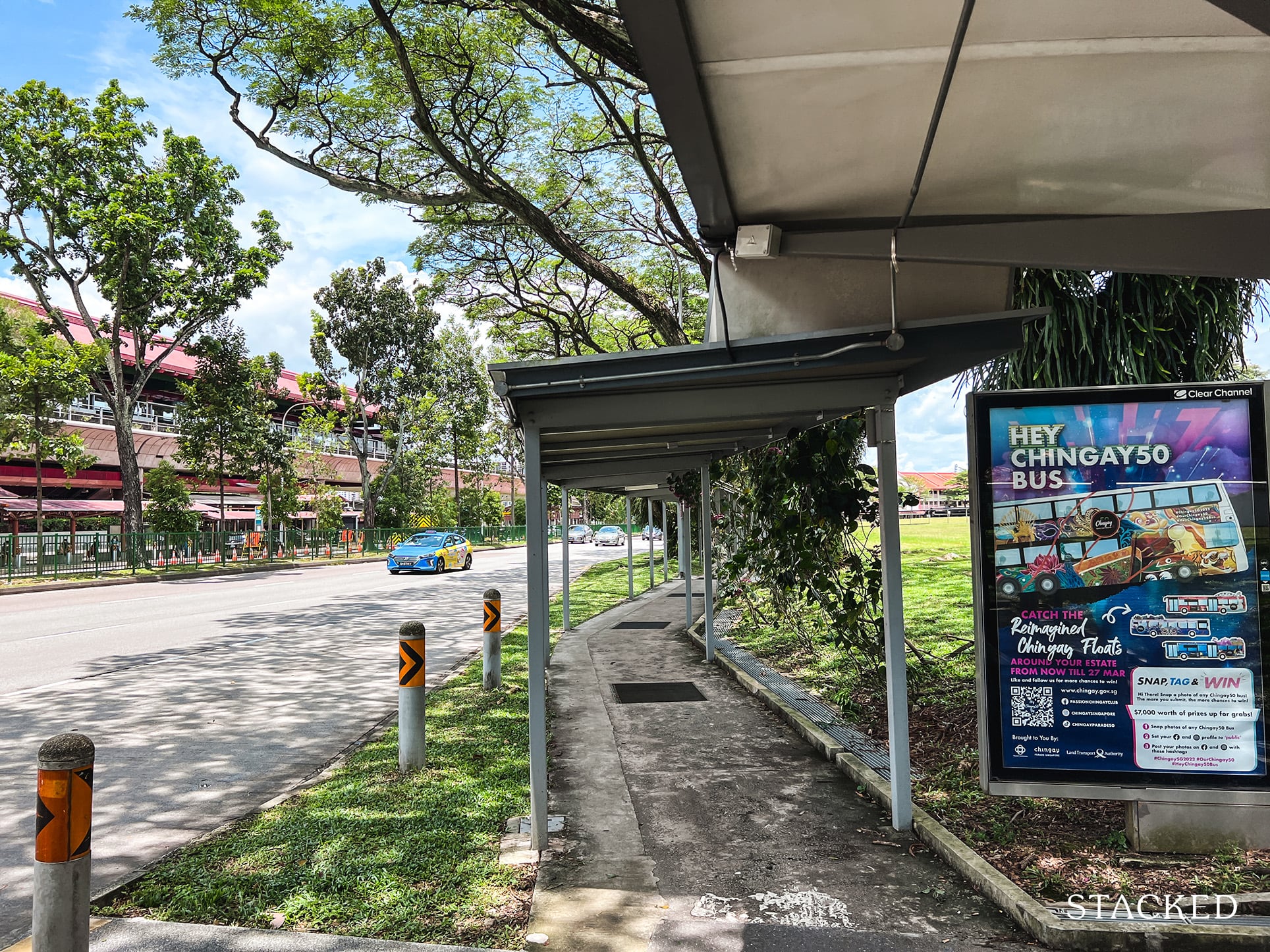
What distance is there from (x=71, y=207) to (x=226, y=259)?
15.7 feet

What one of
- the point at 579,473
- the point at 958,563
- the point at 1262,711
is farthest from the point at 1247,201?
the point at 958,563

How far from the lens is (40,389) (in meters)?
24.8

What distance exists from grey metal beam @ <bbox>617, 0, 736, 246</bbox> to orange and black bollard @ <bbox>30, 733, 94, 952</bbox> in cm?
291

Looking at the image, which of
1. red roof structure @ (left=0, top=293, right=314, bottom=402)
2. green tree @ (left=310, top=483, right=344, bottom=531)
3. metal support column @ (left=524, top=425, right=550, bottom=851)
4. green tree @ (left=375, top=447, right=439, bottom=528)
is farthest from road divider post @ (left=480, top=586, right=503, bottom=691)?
green tree @ (left=375, top=447, right=439, bottom=528)

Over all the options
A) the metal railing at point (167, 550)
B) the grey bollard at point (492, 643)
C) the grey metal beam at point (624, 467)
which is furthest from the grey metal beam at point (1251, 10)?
the metal railing at point (167, 550)

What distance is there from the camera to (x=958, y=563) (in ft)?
80.7

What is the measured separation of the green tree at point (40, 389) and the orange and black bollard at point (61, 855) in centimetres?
2578

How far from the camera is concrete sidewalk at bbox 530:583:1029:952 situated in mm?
3498

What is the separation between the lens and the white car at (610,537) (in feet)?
177

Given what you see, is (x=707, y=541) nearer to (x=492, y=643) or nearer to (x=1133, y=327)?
(x=492, y=643)

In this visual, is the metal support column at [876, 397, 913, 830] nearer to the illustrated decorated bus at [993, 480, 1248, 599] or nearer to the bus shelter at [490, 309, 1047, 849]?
the bus shelter at [490, 309, 1047, 849]

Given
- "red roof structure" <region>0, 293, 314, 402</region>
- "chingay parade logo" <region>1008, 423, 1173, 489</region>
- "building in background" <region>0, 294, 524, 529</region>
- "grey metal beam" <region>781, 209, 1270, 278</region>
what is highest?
"red roof structure" <region>0, 293, 314, 402</region>

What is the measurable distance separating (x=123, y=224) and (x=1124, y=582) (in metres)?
29.1

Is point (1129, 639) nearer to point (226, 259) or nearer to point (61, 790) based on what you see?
point (61, 790)
